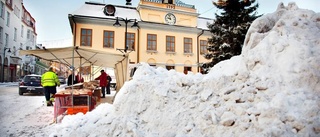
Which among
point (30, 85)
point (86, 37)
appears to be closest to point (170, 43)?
point (86, 37)

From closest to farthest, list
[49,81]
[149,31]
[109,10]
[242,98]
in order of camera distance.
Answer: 1. [242,98]
2. [49,81]
3. [109,10]
4. [149,31]

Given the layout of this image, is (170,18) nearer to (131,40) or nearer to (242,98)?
(131,40)

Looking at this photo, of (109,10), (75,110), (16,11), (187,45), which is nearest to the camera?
(16,11)

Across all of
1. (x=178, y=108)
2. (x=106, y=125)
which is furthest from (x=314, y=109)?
(x=106, y=125)

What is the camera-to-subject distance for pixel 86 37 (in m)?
19.3

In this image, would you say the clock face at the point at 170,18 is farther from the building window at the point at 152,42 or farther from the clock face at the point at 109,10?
the clock face at the point at 109,10

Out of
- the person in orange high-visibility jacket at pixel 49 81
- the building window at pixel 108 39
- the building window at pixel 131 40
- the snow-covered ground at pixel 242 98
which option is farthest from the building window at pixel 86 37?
the snow-covered ground at pixel 242 98

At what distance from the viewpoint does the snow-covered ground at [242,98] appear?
11.7 ft

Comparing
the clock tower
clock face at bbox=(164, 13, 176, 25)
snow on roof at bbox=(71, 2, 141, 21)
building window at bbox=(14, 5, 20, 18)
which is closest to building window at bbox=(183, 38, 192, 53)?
the clock tower

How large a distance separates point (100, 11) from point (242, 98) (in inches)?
737

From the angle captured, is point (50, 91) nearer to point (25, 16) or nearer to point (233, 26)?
point (25, 16)

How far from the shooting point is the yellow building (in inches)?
766

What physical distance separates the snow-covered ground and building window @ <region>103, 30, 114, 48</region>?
1506cm

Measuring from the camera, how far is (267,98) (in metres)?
3.99
